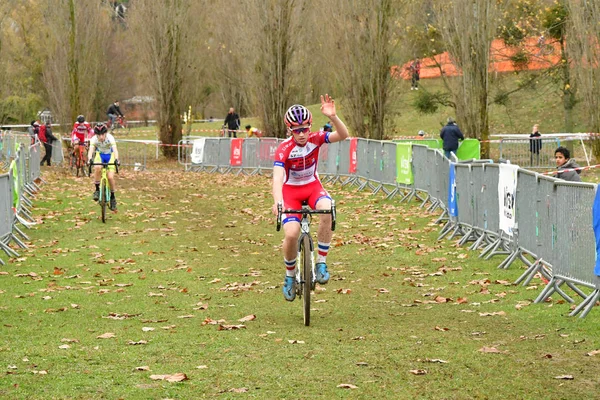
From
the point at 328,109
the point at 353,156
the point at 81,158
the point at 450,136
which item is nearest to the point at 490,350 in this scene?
the point at 328,109

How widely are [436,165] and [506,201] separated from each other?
7.70 meters

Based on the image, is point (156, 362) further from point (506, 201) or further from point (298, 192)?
point (506, 201)

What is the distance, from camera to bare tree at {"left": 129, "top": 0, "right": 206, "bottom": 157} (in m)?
47.5

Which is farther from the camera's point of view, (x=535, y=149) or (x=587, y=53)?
(x=535, y=149)

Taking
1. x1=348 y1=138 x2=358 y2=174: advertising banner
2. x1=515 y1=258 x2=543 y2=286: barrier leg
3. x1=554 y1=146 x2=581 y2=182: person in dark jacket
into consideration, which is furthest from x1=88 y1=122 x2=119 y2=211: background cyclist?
x1=515 y1=258 x2=543 y2=286: barrier leg

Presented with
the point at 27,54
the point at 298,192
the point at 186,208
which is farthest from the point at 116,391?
the point at 27,54

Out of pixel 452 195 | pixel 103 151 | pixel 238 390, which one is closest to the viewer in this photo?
pixel 238 390

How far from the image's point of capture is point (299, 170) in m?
12.1

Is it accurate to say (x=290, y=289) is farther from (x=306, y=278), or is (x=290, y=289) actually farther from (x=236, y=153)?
(x=236, y=153)

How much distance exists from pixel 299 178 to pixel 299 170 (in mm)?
104

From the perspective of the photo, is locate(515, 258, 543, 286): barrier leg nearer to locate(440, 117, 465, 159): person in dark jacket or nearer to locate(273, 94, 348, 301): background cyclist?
locate(273, 94, 348, 301): background cyclist

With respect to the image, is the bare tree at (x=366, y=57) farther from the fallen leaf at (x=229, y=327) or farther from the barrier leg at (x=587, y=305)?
the fallen leaf at (x=229, y=327)

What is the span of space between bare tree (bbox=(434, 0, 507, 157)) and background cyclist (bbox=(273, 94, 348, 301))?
24264 millimetres

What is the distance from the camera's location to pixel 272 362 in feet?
30.7
